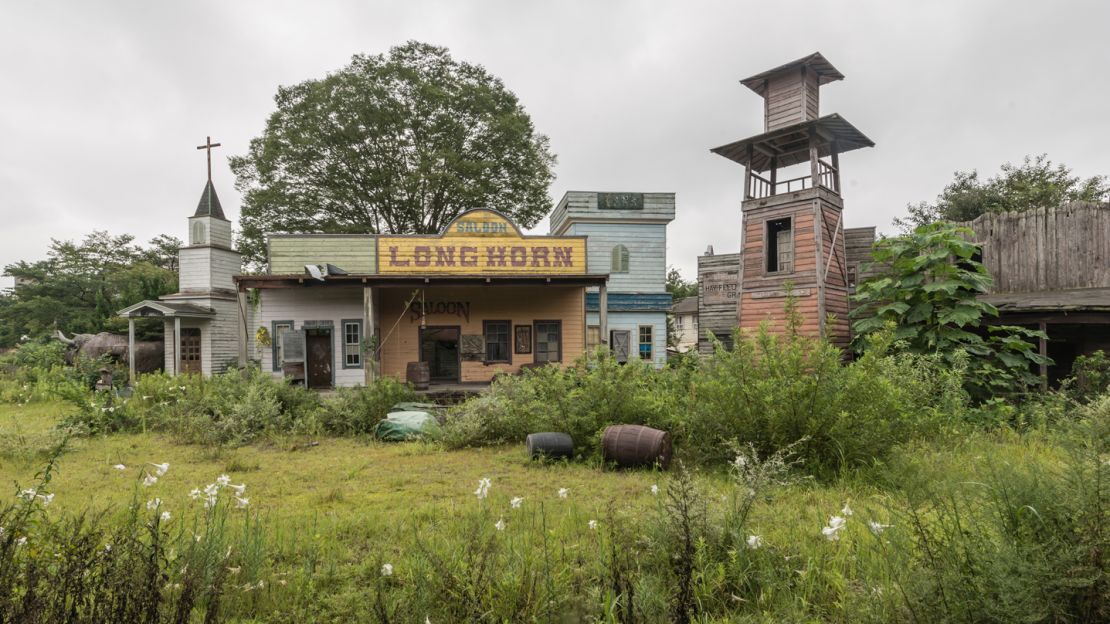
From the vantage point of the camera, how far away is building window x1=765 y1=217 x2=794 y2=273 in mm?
15089

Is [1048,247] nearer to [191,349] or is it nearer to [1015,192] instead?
[1015,192]

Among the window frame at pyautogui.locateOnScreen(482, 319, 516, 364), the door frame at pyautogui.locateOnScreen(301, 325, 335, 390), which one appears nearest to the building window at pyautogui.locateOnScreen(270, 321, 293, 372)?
the door frame at pyautogui.locateOnScreen(301, 325, 335, 390)

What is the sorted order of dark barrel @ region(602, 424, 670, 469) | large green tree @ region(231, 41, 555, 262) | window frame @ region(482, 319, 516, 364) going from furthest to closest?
large green tree @ region(231, 41, 555, 262)
window frame @ region(482, 319, 516, 364)
dark barrel @ region(602, 424, 670, 469)

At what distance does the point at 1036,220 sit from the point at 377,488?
1414 centimetres

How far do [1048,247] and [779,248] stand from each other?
20.0 ft

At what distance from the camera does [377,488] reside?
595 centimetres

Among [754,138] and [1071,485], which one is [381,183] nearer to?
[754,138]

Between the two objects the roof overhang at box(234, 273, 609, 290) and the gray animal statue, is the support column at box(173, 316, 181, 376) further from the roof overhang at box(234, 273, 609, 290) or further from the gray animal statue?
the roof overhang at box(234, 273, 609, 290)

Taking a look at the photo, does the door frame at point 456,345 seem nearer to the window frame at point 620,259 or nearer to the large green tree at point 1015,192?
the window frame at point 620,259

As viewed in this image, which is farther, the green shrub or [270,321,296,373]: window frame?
[270,321,296,373]: window frame

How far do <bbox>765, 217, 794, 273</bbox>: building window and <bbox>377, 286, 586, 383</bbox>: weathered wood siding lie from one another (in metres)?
6.07

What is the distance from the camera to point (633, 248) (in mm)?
19656

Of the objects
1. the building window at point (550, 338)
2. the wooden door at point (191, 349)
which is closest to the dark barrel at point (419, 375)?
the building window at point (550, 338)

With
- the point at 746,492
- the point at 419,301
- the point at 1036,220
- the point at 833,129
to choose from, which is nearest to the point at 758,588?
the point at 746,492
